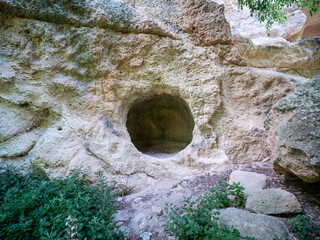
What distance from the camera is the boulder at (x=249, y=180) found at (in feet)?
7.38

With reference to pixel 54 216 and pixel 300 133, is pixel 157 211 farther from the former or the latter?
pixel 300 133

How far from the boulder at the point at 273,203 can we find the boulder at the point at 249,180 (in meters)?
0.14

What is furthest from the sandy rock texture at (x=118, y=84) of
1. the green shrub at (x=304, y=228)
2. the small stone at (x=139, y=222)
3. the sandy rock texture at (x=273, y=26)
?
the sandy rock texture at (x=273, y=26)

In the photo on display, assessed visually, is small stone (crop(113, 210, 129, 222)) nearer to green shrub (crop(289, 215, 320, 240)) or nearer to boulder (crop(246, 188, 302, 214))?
boulder (crop(246, 188, 302, 214))

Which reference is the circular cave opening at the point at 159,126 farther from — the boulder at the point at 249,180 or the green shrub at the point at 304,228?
the green shrub at the point at 304,228

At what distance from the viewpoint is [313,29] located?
9.06 meters

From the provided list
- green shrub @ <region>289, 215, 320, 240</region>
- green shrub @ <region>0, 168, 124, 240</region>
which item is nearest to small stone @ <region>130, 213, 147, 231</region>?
green shrub @ <region>0, 168, 124, 240</region>

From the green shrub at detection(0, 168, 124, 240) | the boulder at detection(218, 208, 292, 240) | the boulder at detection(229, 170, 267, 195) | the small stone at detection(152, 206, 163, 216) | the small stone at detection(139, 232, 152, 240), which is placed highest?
the boulder at detection(218, 208, 292, 240)

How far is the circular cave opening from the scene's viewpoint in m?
5.21

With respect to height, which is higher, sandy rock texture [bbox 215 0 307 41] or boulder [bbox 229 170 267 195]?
sandy rock texture [bbox 215 0 307 41]

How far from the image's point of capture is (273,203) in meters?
1.90

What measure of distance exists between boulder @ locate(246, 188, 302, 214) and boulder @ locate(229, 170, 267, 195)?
0.14m

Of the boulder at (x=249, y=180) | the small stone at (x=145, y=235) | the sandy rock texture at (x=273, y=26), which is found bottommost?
the small stone at (x=145, y=235)

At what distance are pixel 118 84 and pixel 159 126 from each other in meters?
3.14
